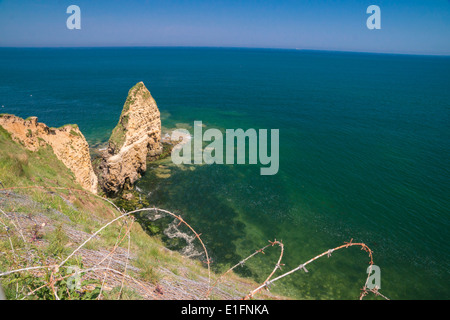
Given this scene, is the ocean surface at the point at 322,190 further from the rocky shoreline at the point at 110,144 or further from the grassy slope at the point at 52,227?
the grassy slope at the point at 52,227

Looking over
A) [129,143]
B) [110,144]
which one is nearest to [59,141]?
[110,144]

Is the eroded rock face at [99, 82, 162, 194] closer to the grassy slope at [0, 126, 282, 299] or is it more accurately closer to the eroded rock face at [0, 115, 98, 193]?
the eroded rock face at [0, 115, 98, 193]

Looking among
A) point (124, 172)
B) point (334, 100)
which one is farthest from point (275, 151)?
point (334, 100)

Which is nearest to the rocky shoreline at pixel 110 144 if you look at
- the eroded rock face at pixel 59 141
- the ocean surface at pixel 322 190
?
the eroded rock face at pixel 59 141

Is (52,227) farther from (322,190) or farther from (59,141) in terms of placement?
(322,190)

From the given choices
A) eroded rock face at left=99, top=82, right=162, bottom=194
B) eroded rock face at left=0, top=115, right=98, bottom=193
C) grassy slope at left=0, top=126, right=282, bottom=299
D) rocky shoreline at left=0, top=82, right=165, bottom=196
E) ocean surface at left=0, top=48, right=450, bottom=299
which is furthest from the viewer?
eroded rock face at left=99, top=82, right=162, bottom=194

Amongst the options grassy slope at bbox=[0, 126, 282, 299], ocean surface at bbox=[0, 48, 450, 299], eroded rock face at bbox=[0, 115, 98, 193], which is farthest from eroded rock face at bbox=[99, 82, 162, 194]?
grassy slope at bbox=[0, 126, 282, 299]
